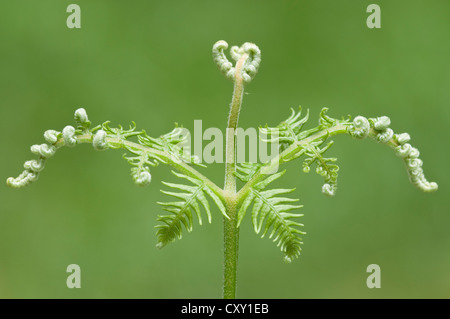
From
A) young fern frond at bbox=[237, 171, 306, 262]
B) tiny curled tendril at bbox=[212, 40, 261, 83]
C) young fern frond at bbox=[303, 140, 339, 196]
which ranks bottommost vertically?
young fern frond at bbox=[237, 171, 306, 262]

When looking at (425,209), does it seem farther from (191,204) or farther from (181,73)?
(191,204)

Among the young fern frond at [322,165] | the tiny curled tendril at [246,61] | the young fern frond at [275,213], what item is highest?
the tiny curled tendril at [246,61]

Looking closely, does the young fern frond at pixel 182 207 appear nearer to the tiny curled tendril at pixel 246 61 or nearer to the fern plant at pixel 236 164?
the fern plant at pixel 236 164

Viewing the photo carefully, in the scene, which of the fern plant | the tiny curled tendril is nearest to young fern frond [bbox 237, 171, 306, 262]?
the fern plant

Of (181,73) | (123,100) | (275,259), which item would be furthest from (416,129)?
(123,100)

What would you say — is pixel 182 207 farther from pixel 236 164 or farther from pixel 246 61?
pixel 246 61

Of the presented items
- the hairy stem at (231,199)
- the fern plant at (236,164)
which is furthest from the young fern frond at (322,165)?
the hairy stem at (231,199)

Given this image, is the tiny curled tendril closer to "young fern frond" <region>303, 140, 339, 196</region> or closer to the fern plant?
the fern plant
